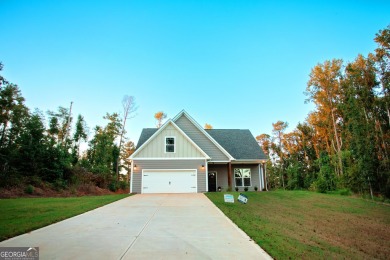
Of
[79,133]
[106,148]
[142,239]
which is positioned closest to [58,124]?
[79,133]

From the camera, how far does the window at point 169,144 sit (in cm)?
1641

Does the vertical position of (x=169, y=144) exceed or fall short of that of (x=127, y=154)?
it falls short

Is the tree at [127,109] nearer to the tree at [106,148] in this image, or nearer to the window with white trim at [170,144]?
the tree at [106,148]

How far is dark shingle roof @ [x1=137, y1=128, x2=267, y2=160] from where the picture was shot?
62.2 ft

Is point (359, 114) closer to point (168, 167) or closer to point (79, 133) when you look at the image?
point (168, 167)

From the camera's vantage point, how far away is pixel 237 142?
68.9 ft

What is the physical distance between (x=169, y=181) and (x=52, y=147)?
10875 millimetres

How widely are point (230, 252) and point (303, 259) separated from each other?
3.93ft

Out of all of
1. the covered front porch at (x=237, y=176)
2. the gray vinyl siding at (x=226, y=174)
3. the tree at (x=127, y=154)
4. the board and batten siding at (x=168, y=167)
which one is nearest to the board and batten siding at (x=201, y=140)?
the covered front porch at (x=237, y=176)

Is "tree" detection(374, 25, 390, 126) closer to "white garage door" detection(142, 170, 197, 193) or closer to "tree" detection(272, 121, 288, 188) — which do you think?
"white garage door" detection(142, 170, 197, 193)

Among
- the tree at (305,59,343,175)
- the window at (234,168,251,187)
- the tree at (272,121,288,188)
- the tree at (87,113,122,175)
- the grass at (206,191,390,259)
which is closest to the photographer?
the grass at (206,191,390,259)

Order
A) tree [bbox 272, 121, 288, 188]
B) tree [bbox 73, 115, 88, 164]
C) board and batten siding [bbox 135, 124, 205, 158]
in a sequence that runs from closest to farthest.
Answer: board and batten siding [bbox 135, 124, 205, 158]
tree [bbox 73, 115, 88, 164]
tree [bbox 272, 121, 288, 188]

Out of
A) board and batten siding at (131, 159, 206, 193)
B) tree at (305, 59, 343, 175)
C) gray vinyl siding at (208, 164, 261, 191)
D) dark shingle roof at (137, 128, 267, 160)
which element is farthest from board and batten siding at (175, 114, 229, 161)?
tree at (305, 59, 343, 175)

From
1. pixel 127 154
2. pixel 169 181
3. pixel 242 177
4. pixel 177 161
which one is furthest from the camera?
pixel 127 154
